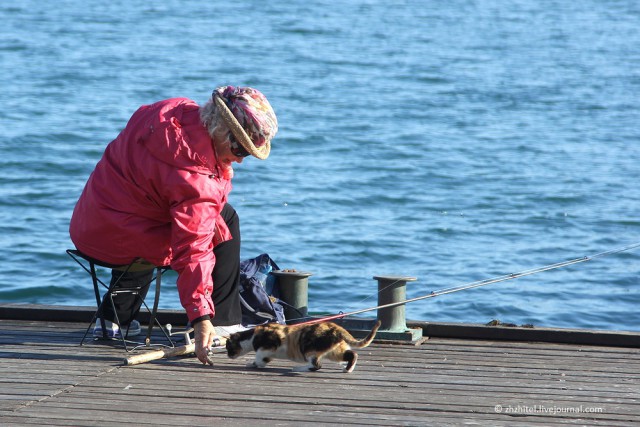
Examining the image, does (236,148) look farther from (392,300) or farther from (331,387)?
(392,300)

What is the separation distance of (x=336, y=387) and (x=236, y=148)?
1031 millimetres

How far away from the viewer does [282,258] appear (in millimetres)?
11625

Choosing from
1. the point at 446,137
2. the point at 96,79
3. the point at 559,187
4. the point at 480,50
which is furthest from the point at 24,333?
the point at 480,50

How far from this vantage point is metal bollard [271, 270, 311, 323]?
5.37 meters

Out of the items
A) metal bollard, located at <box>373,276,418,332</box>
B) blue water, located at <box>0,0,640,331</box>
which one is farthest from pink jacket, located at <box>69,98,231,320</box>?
blue water, located at <box>0,0,640,331</box>

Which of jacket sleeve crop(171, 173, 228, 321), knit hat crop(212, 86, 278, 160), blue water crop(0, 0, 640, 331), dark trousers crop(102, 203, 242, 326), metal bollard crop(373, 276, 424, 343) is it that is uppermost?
knit hat crop(212, 86, 278, 160)

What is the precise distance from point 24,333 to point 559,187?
1161 cm

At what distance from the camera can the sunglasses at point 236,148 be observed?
4.23 meters

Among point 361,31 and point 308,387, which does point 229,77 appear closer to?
point 361,31

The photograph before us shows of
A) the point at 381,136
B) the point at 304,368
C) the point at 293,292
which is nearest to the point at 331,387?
the point at 304,368

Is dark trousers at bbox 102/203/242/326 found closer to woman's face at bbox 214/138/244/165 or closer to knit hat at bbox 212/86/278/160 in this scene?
woman's face at bbox 214/138/244/165

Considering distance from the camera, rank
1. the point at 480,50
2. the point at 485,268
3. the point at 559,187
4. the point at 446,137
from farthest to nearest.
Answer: the point at 480,50
the point at 446,137
the point at 559,187
the point at 485,268

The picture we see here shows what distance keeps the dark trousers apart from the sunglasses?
489 mm

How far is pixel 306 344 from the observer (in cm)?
442
